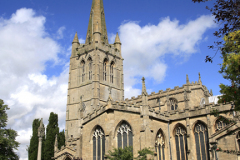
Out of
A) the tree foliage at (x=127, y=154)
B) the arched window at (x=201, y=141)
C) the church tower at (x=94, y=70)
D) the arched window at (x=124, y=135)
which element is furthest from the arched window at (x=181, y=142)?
the church tower at (x=94, y=70)

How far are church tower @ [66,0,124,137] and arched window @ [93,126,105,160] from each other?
20352 mm

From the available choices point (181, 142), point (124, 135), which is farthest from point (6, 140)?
point (181, 142)

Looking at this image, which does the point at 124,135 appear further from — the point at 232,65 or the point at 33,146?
the point at 33,146

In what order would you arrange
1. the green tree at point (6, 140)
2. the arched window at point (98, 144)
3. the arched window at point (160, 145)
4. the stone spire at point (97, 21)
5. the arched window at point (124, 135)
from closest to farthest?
the arched window at point (124, 135), the arched window at point (160, 145), the arched window at point (98, 144), the green tree at point (6, 140), the stone spire at point (97, 21)

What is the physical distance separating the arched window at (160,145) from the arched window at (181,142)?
6.44 ft

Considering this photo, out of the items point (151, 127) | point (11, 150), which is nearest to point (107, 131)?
point (151, 127)

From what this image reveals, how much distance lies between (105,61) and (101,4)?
1481cm

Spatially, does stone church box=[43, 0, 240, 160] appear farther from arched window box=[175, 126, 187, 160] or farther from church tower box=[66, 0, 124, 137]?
church tower box=[66, 0, 124, 137]

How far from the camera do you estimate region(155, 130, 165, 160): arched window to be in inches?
1106

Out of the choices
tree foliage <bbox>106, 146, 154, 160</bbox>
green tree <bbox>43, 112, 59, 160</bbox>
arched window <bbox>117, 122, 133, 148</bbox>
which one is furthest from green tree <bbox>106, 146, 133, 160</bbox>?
green tree <bbox>43, 112, 59, 160</bbox>

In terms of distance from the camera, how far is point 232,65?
11.0 meters

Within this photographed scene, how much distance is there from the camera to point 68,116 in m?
53.8

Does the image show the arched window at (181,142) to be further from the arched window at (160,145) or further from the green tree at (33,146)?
the green tree at (33,146)

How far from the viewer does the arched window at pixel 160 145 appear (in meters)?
28.1
